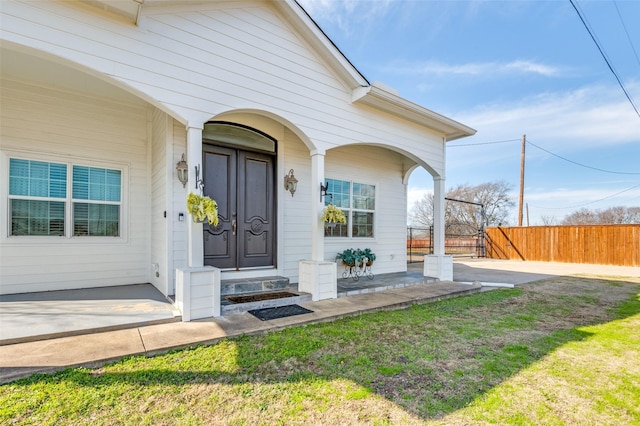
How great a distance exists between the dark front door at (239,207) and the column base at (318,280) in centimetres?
87

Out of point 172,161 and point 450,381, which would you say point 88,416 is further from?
point 172,161

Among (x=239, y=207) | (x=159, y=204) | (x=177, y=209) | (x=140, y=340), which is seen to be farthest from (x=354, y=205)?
(x=140, y=340)

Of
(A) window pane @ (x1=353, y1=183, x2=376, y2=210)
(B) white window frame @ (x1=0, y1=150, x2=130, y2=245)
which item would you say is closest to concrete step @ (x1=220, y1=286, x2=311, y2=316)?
(B) white window frame @ (x1=0, y1=150, x2=130, y2=245)

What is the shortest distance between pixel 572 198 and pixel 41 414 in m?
35.5

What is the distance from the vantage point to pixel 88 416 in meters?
1.82

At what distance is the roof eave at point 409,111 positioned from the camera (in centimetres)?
512

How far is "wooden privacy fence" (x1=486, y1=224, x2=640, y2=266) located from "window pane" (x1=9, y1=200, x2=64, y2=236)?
16.4m

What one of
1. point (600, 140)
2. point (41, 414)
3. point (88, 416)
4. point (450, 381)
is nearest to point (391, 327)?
point (450, 381)

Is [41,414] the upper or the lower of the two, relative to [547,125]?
lower

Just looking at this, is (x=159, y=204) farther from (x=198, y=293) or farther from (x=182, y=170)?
(x=198, y=293)

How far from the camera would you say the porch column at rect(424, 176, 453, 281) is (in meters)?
6.60

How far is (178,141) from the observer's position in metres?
4.47

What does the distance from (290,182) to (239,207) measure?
40.3 inches

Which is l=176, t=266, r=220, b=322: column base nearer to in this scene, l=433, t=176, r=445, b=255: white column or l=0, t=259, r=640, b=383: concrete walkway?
l=0, t=259, r=640, b=383: concrete walkway
